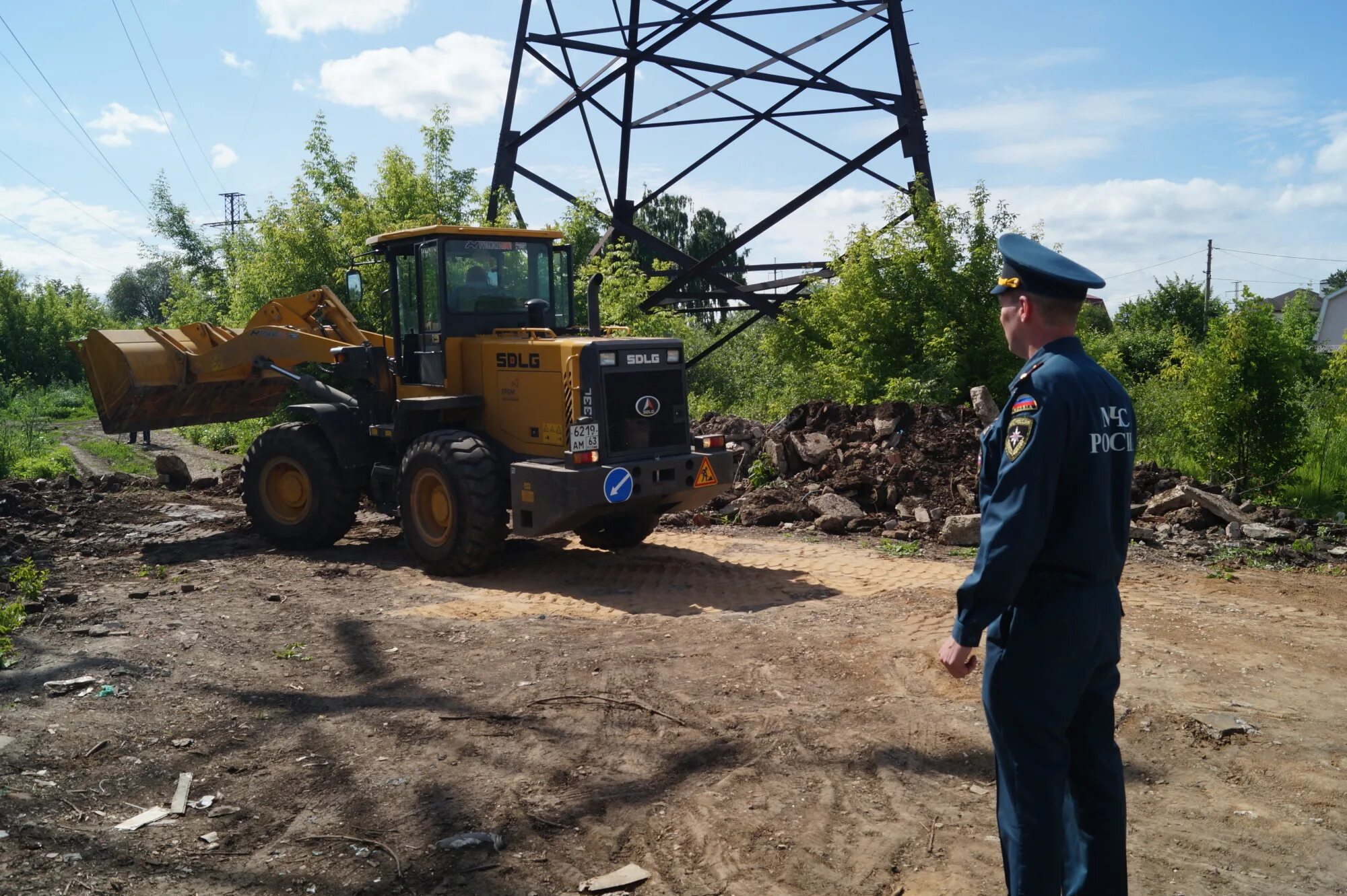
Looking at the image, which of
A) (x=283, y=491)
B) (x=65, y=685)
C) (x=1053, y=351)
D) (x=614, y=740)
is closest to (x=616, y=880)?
(x=614, y=740)

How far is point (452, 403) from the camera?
9500 millimetres

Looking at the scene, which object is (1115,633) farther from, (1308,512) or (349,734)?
(1308,512)

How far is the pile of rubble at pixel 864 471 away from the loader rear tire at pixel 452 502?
10.8 ft

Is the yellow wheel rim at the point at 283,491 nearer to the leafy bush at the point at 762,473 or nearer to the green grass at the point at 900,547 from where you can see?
the leafy bush at the point at 762,473

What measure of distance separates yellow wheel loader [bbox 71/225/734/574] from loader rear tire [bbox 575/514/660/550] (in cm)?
2

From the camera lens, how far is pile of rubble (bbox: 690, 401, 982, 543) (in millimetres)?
11484

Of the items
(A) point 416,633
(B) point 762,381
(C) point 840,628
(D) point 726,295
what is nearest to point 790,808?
(C) point 840,628

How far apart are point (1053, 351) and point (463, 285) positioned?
7.38 meters

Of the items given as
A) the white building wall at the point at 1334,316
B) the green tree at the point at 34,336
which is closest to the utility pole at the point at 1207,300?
the white building wall at the point at 1334,316

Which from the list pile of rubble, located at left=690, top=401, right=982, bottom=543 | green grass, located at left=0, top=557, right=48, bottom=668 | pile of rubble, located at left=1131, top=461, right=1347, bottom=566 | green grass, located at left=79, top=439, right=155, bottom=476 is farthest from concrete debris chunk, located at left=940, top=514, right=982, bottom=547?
green grass, located at left=79, top=439, right=155, bottom=476

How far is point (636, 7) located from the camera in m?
17.8

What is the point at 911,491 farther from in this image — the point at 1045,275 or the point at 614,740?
the point at 1045,275

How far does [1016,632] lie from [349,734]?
3.59m

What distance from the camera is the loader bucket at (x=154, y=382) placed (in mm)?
11109
